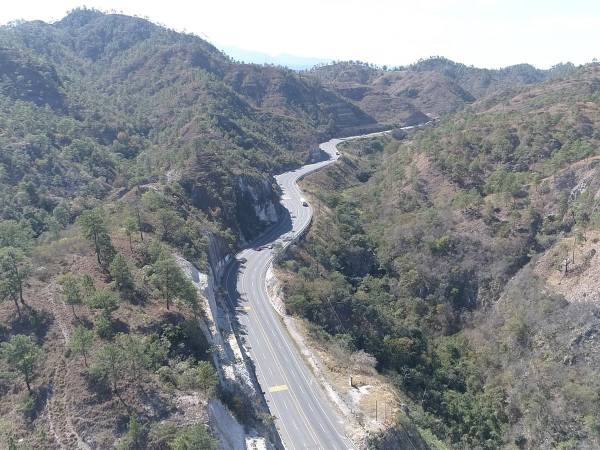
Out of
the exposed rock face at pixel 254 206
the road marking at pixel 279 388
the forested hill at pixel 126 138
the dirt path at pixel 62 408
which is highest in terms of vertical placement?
the forested hill at pixel 126 138

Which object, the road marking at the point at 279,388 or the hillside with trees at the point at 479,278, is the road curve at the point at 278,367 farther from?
the hillside with trees at the point at 479,278

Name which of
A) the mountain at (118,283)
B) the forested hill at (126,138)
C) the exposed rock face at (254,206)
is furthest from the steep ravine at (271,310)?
the forested hill at (126,138)

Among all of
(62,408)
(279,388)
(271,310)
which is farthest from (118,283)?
(271,310)

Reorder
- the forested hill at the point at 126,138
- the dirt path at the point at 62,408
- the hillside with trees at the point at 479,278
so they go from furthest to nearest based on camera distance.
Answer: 1. the forested hill at the point at 126,138
2. the hillside with trees at the point at 479,278
3. the dirt path at the point at 62,408

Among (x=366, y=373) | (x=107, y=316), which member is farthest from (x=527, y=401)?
(x=107, y=316)

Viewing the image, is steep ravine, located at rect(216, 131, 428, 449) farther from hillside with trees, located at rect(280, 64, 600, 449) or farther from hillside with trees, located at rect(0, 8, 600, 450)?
hillside with trees, located at rect(280, 64, 600, 449)

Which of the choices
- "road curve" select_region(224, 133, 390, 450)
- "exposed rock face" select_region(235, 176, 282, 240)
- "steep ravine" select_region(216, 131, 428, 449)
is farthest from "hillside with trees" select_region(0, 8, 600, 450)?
"road curve" select_region(224, 133, 390, 450)
